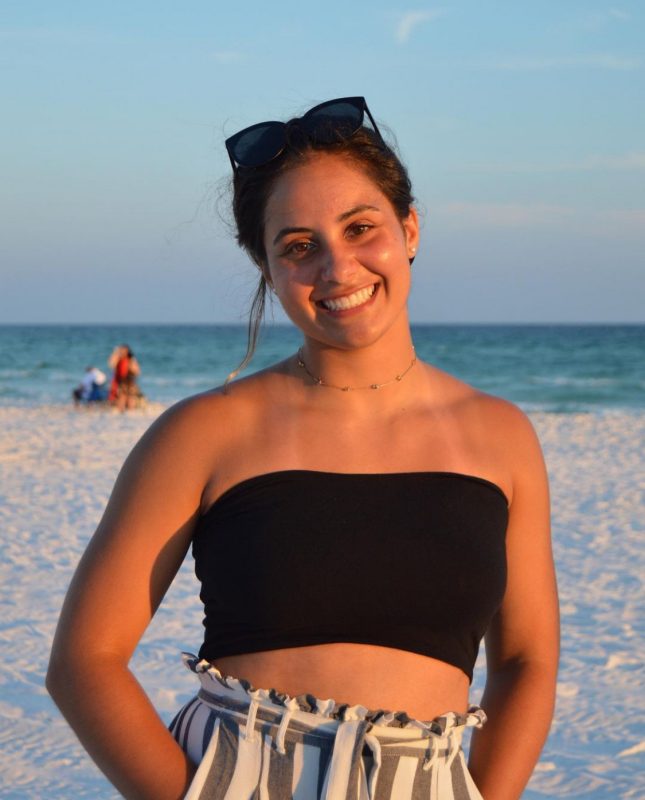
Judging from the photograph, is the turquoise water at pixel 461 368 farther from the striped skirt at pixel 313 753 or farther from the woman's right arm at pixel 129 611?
the striped skirt at pixel 313 753

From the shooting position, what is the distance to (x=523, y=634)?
6.74ft

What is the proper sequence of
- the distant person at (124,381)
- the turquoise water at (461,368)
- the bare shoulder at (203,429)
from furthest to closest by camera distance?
the turquoise water at (461,368)
the distant person at (124,381)
the bare shoulder at (203,429)

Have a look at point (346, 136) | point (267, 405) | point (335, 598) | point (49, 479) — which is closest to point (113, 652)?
point (335, 598)

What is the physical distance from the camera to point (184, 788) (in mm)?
1754

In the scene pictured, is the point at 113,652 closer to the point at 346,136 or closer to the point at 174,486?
the point at 174,486

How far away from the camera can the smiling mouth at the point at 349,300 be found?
1927mm

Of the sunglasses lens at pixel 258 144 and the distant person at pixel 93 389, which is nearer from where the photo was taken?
the sunglasses lens at pixel 258 144

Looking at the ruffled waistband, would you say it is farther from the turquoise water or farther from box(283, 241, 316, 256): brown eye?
the turquoise water

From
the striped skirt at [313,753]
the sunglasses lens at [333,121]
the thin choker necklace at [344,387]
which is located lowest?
the striped skirt at [313,753]

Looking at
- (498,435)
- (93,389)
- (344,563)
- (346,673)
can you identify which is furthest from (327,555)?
(93,389)

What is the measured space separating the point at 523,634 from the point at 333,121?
0.98 meters

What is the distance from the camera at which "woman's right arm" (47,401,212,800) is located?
1.76m

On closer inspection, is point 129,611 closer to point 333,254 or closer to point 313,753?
point 313,753

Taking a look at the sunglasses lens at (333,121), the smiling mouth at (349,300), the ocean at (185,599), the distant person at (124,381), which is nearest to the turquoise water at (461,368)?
the distant person at (124,381)
